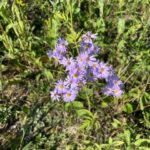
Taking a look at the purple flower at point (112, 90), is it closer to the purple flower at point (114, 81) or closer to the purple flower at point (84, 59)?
the purple flower at point (114, 81)

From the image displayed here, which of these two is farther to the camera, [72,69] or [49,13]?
[49,13]

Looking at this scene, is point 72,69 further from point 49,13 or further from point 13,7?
point 49,13

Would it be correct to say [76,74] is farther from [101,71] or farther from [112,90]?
[112,90]

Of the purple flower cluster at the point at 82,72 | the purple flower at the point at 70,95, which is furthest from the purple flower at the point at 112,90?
the purple flower at the point at 70,95

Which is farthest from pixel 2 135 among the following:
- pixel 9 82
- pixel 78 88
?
pixel 78 88

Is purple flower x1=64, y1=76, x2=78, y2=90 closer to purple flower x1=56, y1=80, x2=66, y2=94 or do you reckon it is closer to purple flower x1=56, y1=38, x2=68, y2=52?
purple flower x1=56, y1=80, x2=66, y2=94

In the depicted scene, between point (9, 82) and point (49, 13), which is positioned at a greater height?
point (49, 13)
